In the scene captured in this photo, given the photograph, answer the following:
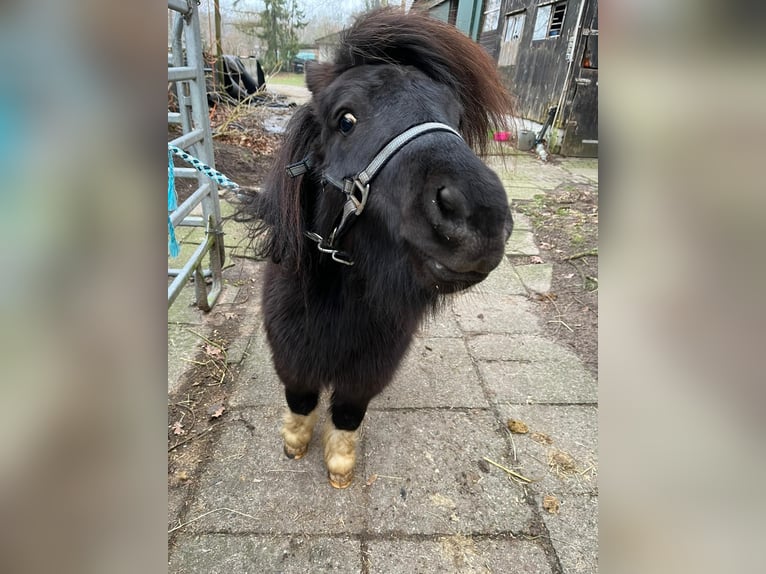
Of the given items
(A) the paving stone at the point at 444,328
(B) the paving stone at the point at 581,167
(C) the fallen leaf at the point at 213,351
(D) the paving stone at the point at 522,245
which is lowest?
(A) the paving stone at the point at 444,328

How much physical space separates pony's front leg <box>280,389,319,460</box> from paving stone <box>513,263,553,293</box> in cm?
298

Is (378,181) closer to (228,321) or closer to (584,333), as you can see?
(228,321)

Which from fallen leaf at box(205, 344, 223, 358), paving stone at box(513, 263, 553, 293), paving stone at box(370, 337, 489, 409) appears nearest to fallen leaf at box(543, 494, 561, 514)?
paving stone at box(370, 337, 489, 409)

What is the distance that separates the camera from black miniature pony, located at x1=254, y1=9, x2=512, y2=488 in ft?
4.34

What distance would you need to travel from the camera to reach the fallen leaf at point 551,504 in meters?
2.32

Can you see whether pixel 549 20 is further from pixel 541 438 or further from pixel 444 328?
pixel 541 438

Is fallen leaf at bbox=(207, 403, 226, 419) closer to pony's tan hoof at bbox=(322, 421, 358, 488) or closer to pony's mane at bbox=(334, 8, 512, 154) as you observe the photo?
pony's tan hoof at bbox=(322, 421, 358, 488)

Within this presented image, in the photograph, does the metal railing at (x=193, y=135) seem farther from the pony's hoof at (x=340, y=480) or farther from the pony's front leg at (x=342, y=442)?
the pony's hoof at (x=340, y=480)

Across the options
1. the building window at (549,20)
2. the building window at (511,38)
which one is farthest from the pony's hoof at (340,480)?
the building window at (511,38)

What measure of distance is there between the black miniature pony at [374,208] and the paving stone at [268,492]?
0.44 feet

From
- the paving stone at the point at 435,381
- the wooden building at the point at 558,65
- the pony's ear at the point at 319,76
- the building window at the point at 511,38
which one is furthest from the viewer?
the building window at the point at 511,38
